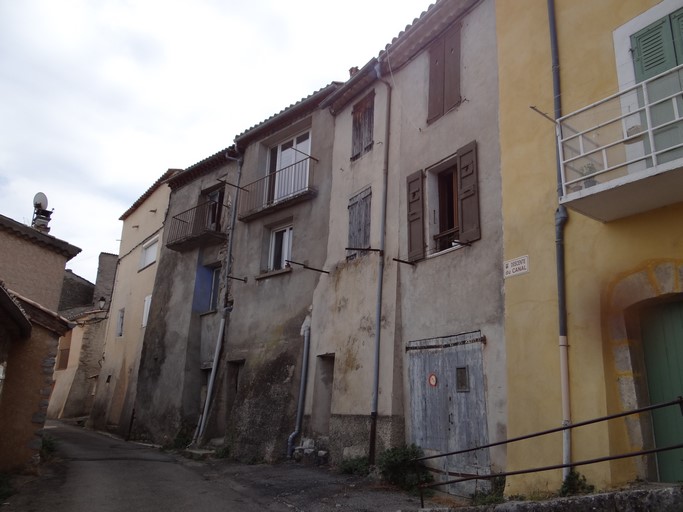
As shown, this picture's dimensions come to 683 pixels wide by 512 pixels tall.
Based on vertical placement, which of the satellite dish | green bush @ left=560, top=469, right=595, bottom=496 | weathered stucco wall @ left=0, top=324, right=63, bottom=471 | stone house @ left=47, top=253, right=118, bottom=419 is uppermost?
the satellite dish

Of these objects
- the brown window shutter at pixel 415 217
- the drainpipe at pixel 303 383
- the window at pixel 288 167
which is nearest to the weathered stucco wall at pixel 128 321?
the window at pixel 288 167

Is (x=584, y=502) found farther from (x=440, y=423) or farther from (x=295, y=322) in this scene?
(x=295, y=322)

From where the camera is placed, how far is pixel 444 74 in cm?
1027

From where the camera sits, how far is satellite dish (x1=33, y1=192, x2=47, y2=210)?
64.7ft

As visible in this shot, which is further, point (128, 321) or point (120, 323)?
point (120, 323)

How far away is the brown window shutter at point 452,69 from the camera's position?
9.89 metres

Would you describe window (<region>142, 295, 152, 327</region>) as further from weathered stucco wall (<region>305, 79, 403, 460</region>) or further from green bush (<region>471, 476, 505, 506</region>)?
green bush (<region>471, 476, 505, 506</region>)

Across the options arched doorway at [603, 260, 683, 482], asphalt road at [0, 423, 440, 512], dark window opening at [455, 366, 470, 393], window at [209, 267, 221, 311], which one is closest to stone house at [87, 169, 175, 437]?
window at [209, 267, 221, 311]

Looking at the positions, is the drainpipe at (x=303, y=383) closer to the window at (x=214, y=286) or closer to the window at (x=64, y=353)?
the window at (x=214, y=286)

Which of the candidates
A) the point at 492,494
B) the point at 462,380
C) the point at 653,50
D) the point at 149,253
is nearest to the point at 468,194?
the point at 462,380

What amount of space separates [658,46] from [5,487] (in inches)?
448

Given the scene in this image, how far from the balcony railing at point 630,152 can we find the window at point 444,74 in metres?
3.39

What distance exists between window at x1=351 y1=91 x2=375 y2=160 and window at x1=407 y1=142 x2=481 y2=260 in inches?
94.6

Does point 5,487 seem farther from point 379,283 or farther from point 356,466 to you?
point 379,283
